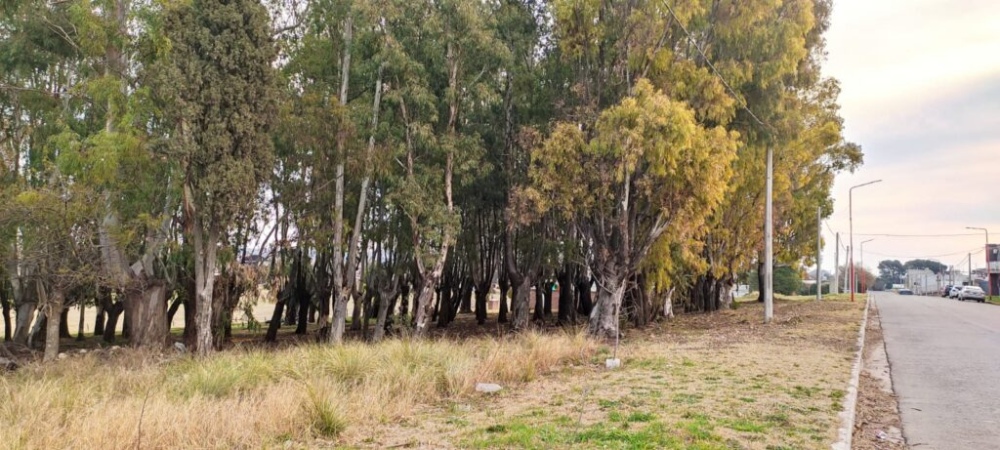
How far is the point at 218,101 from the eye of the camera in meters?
15.6

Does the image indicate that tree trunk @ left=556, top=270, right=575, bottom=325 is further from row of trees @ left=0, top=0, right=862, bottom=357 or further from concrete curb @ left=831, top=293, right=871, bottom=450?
concrete curb @ left=831, top=293, right=871, bottom=450

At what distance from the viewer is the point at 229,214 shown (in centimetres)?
1627

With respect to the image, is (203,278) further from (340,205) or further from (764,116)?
(764,116)

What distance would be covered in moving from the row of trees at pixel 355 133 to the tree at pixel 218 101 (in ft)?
0.17

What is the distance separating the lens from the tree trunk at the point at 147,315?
19.2m

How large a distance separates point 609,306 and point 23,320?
18.5 meters

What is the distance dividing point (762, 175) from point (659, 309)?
674cm

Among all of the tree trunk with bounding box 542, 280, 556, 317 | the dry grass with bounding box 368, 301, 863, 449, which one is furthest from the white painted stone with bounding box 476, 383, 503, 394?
the tree trunk with bounding box 542, 280, 556, 317

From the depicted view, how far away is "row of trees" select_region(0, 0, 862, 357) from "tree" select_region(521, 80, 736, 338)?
69 mm

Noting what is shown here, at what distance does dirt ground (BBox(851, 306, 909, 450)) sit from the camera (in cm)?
731

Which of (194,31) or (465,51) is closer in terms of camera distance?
(194,31)

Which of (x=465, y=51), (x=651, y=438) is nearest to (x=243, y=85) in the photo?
(x=465, y=51)

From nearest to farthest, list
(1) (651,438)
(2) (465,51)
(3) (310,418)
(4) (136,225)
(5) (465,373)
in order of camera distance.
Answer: (1) (651,438) < (3) (310,418) < (5) (465,373) < (4) (136,225) < (2) (465,51)

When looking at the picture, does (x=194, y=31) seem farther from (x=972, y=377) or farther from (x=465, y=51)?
(x=972, y=377)
